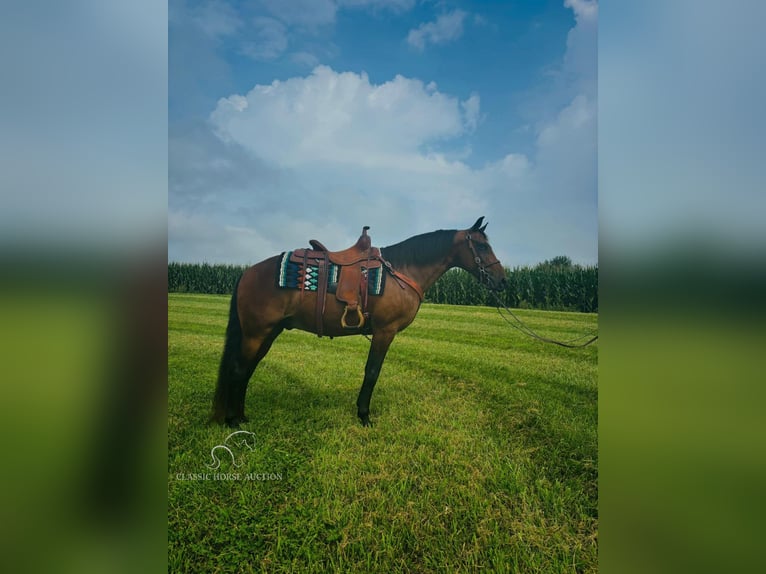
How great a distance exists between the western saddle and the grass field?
401mm

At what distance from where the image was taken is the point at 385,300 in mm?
2600

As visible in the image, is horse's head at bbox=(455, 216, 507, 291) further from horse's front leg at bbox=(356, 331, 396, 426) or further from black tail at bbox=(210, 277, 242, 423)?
black tail at bbox=(210, 277, 242, 423)

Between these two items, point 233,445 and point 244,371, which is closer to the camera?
point 233,445

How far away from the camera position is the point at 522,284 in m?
2.52

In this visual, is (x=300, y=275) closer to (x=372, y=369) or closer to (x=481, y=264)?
(x=372, y=369)

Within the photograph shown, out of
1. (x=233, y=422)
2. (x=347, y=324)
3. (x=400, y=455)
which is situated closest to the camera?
(x=400, y=455)

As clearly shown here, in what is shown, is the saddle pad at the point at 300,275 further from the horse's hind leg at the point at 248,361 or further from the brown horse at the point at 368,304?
the horse's hind leg at the point at 248,361

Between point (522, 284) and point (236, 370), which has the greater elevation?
point (522, 284)

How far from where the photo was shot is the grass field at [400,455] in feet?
5.82

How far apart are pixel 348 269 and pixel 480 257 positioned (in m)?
1.01

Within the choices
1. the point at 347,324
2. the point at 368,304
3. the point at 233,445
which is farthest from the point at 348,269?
the point at 233,445

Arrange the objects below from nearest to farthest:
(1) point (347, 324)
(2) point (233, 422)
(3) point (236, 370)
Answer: (2) point (233, 422)
(3) point (236, 370)
(1) point (347, 324)

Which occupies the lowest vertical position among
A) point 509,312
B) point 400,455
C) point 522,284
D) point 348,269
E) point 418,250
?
point 400,455
